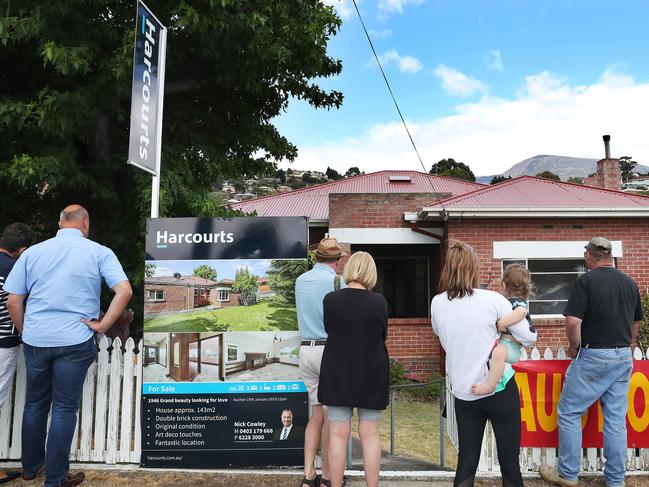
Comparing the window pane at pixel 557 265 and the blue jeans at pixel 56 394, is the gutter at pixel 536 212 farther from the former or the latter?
the blue jeans at pixel 56 394

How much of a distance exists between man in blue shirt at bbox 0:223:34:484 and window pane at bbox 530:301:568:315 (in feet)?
31.9

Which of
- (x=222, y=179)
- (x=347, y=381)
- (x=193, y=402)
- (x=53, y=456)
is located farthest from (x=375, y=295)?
(x=222, y=179)

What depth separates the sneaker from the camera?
13.4 feet

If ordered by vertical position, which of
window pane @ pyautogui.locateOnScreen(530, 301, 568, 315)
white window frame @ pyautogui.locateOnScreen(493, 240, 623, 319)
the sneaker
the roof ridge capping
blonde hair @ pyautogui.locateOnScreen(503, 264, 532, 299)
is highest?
the roof ridge capping

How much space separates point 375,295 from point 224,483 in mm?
2065

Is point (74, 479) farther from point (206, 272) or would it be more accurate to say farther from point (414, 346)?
point (414, 346)

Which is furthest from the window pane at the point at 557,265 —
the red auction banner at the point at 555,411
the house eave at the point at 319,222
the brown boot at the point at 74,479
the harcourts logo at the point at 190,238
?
the brown boot at the point at 74,479

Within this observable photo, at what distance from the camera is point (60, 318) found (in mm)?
3734

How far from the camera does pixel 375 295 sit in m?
3.35

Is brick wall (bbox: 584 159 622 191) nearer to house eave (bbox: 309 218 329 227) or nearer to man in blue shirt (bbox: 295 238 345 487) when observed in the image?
house eave (bbox: 309 218 329 227)

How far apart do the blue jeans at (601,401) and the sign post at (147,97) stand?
3.82m

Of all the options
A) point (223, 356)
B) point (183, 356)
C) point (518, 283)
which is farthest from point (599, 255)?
point (183, 356)

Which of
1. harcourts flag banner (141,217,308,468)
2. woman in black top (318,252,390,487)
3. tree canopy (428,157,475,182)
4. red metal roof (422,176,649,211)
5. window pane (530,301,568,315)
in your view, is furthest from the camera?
tree canopy (428,157,475,182)

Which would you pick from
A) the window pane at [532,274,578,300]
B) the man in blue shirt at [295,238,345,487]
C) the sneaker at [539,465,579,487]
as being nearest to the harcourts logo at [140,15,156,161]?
the man in blue shirt at [295,238,345,487]
